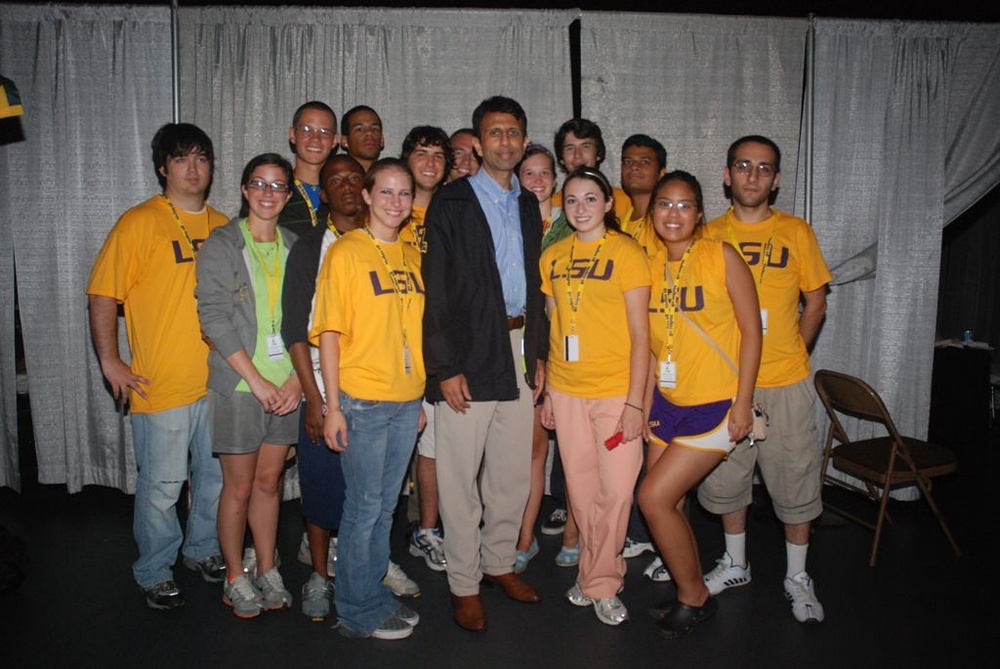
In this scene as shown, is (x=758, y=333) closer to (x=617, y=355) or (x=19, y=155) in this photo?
(x=617, y=355)

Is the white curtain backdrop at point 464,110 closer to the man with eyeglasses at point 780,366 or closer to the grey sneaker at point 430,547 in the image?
the man with eyeglasses at point 780,366

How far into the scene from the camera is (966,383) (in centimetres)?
466

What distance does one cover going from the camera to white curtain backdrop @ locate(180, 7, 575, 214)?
419 cm

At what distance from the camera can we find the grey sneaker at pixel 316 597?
9.72 ft

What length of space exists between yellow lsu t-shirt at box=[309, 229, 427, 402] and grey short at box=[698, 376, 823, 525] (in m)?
1.42

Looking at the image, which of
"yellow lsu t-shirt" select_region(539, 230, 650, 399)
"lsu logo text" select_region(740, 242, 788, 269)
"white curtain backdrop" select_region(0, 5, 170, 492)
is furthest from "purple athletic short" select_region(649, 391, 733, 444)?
"white curtain backdrop" select_region(0, 5, 170, 492)

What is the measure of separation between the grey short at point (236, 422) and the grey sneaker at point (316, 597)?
0.65 meters

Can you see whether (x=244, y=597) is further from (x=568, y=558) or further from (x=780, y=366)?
(x=780, y=366)

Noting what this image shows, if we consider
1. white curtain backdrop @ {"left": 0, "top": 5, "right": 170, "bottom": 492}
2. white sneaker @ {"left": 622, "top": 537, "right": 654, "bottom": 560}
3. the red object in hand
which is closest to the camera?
the red object in hand

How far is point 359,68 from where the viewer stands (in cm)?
423

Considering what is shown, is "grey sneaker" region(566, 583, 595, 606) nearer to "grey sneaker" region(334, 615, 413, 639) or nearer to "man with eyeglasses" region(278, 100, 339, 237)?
"grey sneaker" region(334, 615, 413, 639)

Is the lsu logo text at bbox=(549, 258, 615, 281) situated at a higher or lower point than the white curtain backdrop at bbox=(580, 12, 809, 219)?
lower

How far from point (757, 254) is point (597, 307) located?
773mm

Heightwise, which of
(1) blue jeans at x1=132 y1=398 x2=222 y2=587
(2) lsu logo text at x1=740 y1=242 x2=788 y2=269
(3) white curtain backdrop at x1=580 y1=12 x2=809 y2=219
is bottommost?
(1) blue jeans at x1=132 y1=398 x2=222 y2=587
